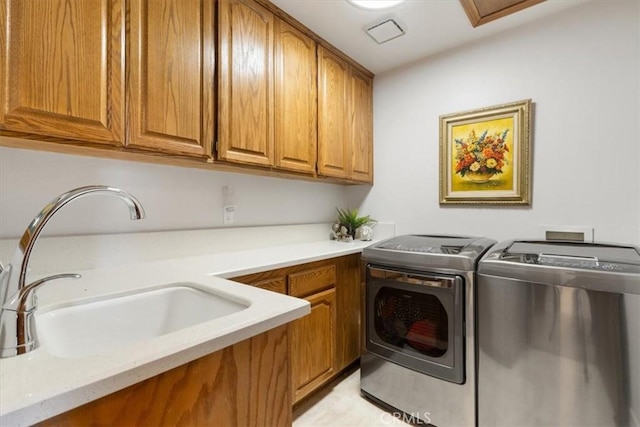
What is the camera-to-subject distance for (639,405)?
3.66 feet

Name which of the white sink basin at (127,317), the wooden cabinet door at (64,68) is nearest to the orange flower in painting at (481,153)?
the white sink basin at (127,317)

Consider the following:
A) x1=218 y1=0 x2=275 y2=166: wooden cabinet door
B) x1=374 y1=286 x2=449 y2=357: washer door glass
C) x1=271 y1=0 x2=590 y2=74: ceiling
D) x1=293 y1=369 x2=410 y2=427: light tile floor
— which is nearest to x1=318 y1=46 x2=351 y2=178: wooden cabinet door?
x1=271 y1=0 x2=590 y2=74: ceiling

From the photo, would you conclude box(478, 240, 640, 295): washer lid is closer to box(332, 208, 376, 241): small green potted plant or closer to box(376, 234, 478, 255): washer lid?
box(376, 234, 478, 255): washer lid

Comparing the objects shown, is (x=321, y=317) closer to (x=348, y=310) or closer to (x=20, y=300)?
(x=348, y=310)

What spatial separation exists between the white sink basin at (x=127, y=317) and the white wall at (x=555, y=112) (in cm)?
179

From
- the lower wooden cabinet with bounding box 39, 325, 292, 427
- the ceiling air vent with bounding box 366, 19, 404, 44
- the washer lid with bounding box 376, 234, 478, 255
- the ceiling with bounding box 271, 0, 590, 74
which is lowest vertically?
the lower wooden cabinet with bounding box 39, 325, 292, 427

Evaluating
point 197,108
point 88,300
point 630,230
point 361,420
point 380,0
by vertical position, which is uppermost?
point 380,0

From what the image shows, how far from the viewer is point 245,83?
1549mm

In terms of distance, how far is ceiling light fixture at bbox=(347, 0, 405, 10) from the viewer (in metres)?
1.60

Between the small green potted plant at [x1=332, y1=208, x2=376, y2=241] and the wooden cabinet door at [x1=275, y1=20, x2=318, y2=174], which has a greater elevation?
the wooden cabinet door at [x1=275, y1=20, x2=318, y2=174]

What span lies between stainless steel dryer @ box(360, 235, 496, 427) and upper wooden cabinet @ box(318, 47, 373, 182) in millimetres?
729

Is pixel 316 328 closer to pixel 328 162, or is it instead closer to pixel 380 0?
pixel 328 162

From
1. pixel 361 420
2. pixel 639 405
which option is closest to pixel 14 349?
pixel 361 420

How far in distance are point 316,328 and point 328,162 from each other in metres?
1.10
